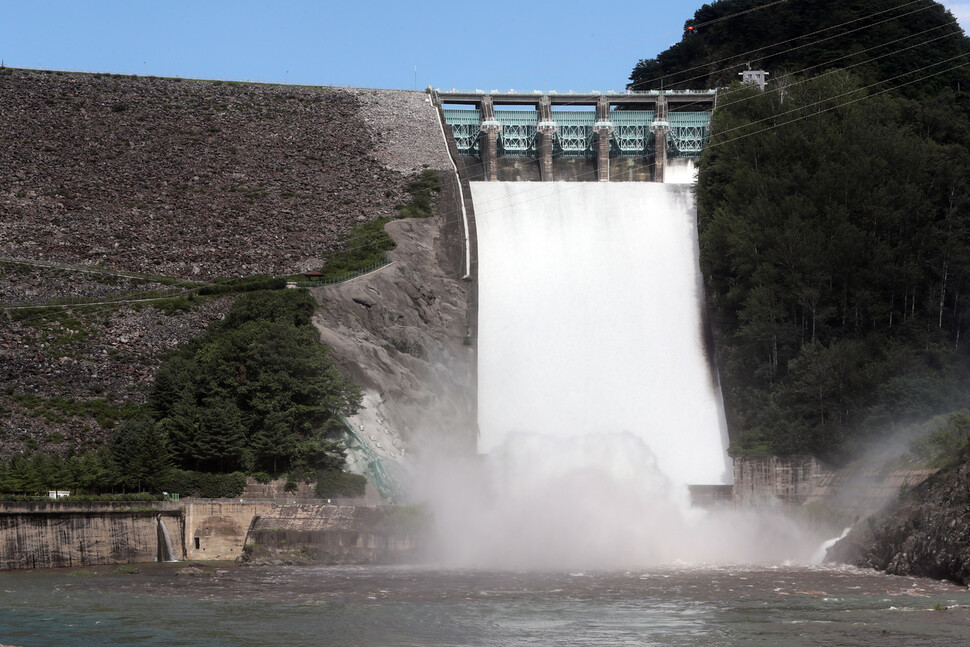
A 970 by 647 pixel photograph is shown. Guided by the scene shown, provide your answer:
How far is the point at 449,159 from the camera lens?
8375 centimetres

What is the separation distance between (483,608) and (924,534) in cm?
1532

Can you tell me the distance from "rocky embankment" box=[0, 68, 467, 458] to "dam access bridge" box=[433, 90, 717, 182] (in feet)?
11.1

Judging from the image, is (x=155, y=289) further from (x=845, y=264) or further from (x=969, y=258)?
(x=969, y=258)

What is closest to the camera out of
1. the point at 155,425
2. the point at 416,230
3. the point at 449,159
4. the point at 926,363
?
the point at 155,425

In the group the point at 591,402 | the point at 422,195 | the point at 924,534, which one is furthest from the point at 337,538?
the point at 422,195

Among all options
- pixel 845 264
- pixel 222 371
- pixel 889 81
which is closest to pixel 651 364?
pixel 845 264

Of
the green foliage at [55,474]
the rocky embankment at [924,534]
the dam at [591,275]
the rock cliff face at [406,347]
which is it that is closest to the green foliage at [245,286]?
the rock cliff face at [406,347]

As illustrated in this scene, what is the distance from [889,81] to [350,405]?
198 ft

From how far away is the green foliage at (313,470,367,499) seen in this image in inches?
1934

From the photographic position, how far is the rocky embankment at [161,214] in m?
56.1

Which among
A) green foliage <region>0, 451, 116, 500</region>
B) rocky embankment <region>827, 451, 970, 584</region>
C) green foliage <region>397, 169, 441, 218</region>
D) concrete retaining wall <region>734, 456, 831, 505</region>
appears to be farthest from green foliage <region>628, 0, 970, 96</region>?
green foliage <region>0, 451, 116, 500</region>

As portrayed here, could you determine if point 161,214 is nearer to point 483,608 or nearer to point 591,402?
point 591,402

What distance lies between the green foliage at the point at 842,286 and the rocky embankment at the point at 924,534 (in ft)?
32.8

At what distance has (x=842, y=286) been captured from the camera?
61.2 metres
